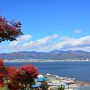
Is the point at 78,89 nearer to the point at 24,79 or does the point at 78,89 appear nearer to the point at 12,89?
the point at 24,79

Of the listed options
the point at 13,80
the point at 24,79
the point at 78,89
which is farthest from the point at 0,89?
the point at 78,89

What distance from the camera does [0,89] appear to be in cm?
1590

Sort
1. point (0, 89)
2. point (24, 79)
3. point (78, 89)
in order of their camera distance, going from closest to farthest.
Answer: point (0, 89), point (24, 79), point (78, 89)

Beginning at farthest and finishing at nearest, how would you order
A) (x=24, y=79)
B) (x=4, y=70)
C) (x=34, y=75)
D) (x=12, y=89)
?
1. (x=34, y=75)
2. (x=24, y=79)
3. (x=12, y=89)
4. (x=4, y=70)

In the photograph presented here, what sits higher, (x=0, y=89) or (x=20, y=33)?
(x=20, y=33)

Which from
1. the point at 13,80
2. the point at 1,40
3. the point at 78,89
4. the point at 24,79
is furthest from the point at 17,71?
the point at 78,89

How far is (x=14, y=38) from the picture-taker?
10328 mm

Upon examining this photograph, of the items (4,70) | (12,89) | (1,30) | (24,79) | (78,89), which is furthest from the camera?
(78,89)

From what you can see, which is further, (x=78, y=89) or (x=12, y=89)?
(x=78, y=89)

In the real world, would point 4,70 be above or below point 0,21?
below

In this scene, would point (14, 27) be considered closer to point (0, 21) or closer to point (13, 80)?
point (0, 21)

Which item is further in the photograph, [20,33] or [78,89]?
[78,89]

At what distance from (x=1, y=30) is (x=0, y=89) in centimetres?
625

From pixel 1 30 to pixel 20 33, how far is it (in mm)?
542
